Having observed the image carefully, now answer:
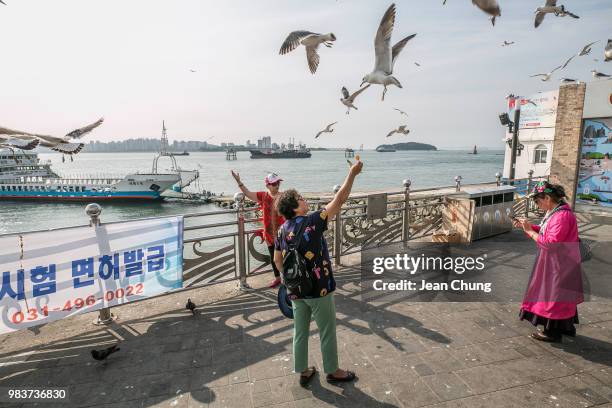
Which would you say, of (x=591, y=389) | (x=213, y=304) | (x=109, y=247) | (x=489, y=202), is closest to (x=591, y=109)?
(x=489, y=202)

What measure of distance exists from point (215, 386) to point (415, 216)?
6699 mm

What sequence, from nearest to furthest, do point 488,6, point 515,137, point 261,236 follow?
1. point 488,6
2. point 261,236
3. point 515,137

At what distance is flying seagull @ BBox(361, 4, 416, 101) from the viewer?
4398mm

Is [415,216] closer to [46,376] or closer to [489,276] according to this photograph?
[489,276]

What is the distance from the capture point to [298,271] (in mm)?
2887

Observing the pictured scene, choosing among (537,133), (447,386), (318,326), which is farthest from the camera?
(537,133)

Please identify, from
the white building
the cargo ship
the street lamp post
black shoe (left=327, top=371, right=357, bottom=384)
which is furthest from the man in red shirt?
the cargo ship

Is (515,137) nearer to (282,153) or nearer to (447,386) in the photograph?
(447,386)

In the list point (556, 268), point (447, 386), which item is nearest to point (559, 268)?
point (556, 268)

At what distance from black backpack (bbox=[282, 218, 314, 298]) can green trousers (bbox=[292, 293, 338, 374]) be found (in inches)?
5.1

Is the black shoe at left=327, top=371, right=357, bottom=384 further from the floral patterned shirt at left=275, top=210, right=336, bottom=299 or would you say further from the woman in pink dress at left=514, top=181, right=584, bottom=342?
the woman in pink dress at left=514, top=181, right=584, bottom=342

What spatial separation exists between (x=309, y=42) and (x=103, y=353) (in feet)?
16.2

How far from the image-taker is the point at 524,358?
145 inches

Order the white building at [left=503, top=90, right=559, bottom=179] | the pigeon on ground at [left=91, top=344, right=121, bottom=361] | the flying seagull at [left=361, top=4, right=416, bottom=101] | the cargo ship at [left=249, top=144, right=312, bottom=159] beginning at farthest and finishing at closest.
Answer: the cargo ship at [left=249, top=144, right=312, bottom=159]
the white building at [left=503, top=90, right=559, bottom=179]
the flying seagull at [left=361, top=4, right=416, bottom=101]
the pigeon on ground at [left=91, top=344, right=121, bottom=361]
